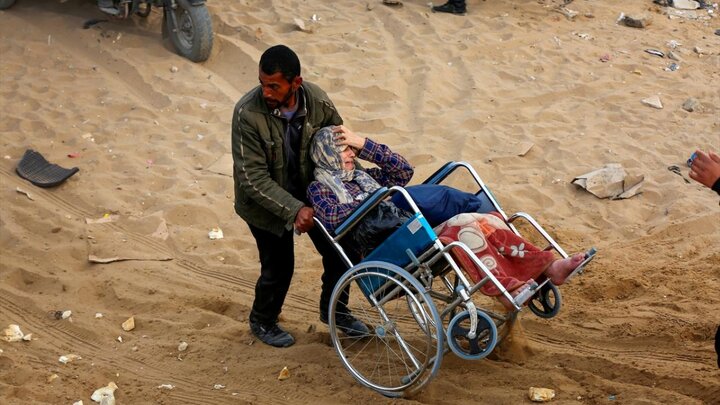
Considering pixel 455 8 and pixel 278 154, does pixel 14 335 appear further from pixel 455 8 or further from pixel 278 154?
pixel 455 8

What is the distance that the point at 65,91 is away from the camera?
7996mm

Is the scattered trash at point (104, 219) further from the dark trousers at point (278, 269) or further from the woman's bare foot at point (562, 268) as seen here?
the woman's bare foot at point (562, 268)

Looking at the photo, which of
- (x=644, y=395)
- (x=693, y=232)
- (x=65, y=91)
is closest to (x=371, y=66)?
(x=65, y=91)

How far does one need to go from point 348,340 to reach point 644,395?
1.71 metres

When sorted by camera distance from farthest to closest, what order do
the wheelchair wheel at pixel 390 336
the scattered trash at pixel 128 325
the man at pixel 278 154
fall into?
the scattered trash at pixel 128 325 → the man at pixel 278 154 → the wheelchair wheel at pixel 390 336

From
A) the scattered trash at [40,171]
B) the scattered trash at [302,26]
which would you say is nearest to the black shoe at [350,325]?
the scattered trash at [40,171]

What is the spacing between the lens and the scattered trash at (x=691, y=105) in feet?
26.5

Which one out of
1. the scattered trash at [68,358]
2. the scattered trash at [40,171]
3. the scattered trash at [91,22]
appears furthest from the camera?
the scattered trash at [91,22]

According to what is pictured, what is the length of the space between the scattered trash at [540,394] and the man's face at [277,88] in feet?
6.25

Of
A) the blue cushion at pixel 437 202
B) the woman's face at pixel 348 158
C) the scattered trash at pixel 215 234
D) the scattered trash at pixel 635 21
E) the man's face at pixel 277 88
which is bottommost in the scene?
the scattered trash at pixel 215 234

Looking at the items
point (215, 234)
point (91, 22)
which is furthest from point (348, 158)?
point (91, 22)

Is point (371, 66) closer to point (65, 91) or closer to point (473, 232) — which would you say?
point (65, 91)

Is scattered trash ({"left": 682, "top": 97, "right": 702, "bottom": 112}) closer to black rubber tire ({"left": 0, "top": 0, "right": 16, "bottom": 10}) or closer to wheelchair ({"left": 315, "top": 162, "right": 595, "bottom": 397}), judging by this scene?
wheelchair ({"left": 315, "top": 162, "right": 595, "bottom": 397})

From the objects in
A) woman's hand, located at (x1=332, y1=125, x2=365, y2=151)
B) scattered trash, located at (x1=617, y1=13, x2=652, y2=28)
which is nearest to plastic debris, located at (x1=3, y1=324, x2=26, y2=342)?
woman's hand, located at (x1=332, y1=125, x2=365, y2=151)
